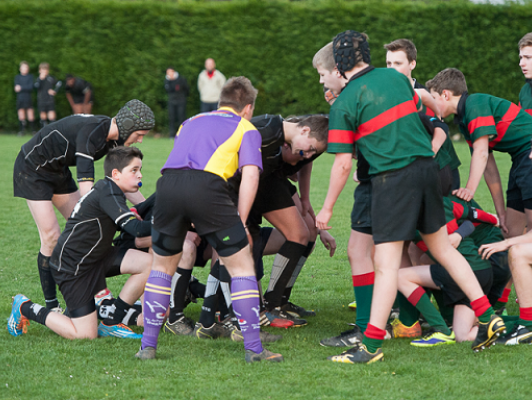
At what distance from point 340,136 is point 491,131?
5.19 ft

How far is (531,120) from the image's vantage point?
5.19 meters

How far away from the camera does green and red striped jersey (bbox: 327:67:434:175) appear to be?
384 centimetres

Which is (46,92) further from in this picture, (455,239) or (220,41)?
(455,239)

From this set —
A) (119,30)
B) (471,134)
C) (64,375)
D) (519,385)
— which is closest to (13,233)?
(64,375)

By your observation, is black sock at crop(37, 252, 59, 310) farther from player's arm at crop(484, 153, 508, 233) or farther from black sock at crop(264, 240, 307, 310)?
player's arm at crop(484, 153, 508, 233)

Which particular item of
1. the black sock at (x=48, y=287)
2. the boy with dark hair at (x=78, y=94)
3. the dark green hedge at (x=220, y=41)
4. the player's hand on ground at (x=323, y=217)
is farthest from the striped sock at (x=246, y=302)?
the boy with dark hair at (x=78, y=94)

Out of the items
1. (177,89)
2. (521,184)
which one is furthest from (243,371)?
(177,89)

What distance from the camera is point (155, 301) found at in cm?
388

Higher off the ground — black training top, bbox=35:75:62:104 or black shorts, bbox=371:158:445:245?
black shorts, bbox=371:158:445:245

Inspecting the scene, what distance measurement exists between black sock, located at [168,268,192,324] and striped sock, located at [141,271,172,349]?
0.78 meters

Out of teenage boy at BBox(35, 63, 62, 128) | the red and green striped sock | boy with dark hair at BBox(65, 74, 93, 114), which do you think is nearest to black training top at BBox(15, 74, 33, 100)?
teenage boy at BBox(35, 63, 62, 128)

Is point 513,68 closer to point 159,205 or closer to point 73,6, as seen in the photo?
point 73,6

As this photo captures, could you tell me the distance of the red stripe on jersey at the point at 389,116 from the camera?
3838 mm

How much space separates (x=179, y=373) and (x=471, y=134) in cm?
286
